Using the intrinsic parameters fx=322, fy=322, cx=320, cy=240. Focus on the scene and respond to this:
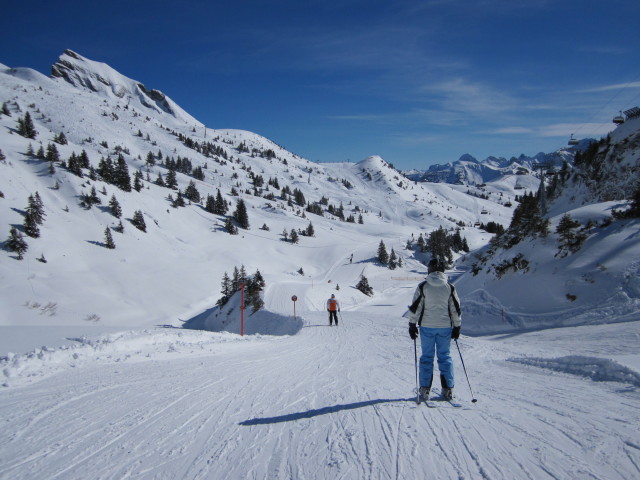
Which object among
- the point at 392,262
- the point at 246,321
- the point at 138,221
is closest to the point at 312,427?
the point at 246,321

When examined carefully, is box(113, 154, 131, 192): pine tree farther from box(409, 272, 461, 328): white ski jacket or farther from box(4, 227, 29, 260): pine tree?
box(409, 272, 461, 328): white ski jacket

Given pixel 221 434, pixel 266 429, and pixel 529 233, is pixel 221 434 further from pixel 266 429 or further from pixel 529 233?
pixel 529 233

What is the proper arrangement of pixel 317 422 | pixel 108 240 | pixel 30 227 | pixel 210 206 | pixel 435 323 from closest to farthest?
pixel 317 422, pixel 435 323, pixel 30 227, pixel 108 240, pixel 210 206

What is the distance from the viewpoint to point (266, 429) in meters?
4.57

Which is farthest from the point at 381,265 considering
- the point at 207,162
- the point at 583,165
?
the point at 207,162

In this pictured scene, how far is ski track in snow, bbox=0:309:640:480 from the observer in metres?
3.48

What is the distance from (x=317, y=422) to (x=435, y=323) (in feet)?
7.62

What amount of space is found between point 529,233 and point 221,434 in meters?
19.7

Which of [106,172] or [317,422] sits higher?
[106,172]

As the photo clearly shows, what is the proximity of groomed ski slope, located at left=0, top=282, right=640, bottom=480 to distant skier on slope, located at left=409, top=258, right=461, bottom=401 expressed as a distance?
46 centimetres

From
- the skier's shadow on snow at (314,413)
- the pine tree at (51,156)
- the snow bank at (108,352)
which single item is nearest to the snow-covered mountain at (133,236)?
the pine tree at (51,156)

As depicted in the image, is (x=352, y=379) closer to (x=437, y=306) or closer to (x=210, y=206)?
(x=437, y=306)

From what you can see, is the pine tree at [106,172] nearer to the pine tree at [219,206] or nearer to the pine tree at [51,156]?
the pine tree at [51,156]

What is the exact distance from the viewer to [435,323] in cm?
507
